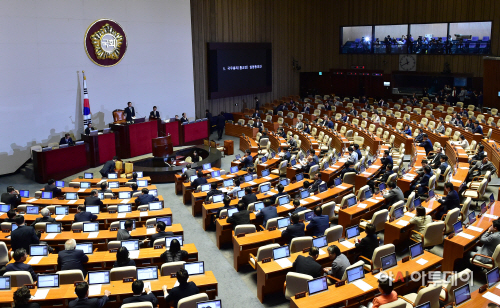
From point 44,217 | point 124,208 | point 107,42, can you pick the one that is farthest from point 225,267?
point 107,42

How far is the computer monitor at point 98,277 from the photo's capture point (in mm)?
6891

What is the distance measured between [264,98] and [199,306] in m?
24.4

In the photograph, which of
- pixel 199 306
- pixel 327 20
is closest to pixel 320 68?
pixel 327 20

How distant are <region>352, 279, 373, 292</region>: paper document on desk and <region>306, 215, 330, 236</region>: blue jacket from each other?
7.06 ft

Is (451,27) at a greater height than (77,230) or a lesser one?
greater

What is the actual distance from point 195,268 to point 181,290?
80cm

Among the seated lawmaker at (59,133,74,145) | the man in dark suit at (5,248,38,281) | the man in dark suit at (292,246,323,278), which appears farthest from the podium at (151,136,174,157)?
the man in dark suit at (292,246,323,278)

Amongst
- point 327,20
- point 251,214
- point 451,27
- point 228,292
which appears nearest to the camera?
point 228,292

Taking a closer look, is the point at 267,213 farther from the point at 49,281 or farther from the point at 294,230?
the point at 49,281

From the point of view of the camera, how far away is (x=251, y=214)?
1025cm

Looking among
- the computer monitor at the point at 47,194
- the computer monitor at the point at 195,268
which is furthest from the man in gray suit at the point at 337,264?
the computer monitor at the point at 47,194

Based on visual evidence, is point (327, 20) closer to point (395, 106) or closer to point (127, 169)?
point (395, 106)

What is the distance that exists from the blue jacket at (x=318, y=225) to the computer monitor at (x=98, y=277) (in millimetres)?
3987

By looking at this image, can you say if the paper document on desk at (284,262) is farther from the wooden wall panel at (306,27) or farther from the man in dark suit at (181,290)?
the wooden wall panel at (306,27)
